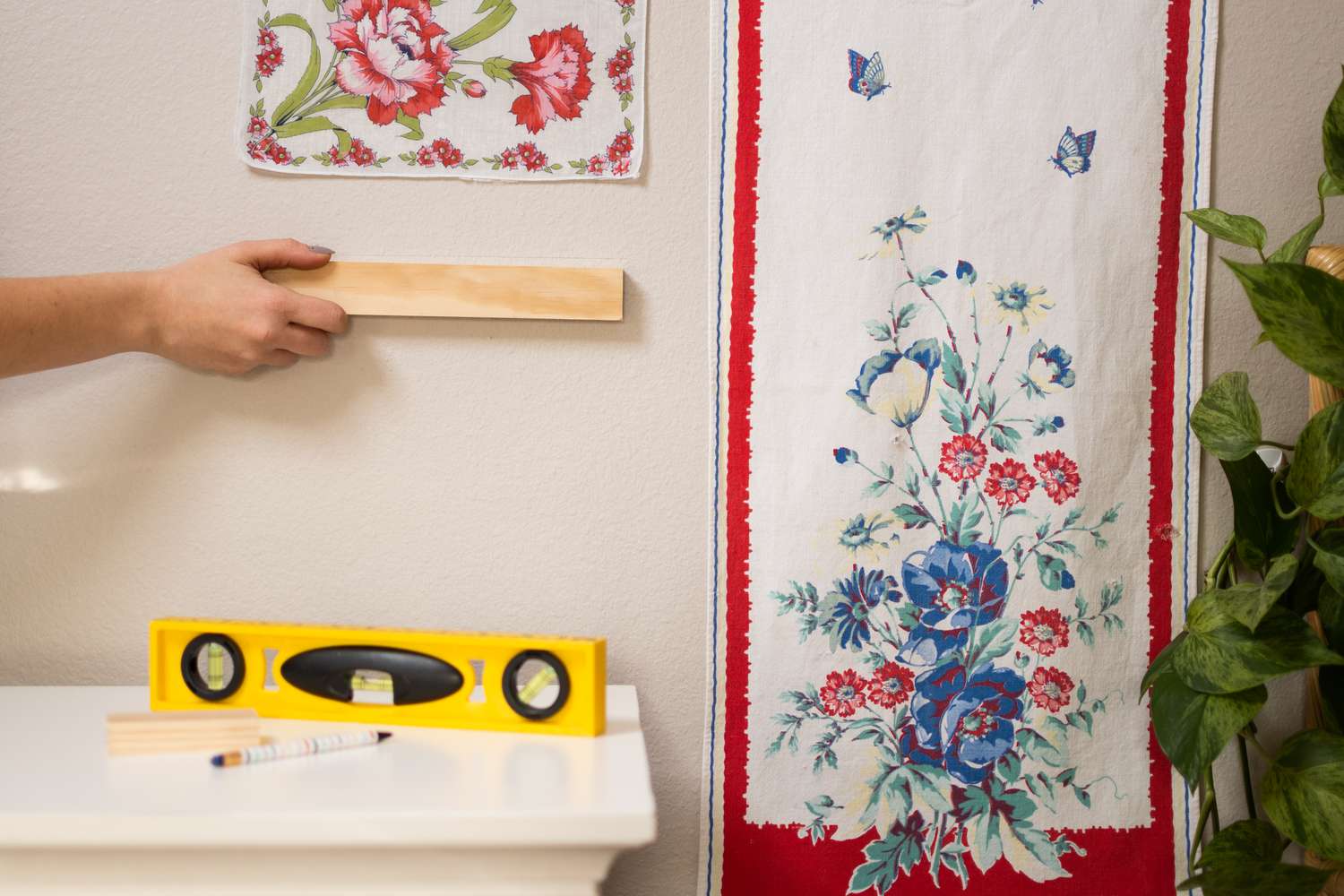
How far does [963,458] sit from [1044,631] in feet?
0.73

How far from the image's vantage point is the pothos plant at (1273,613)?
793 mm

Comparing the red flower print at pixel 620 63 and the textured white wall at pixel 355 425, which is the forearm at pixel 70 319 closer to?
the textured white wall at pixel 355 425

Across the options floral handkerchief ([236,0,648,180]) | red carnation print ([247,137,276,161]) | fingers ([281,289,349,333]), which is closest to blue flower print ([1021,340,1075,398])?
floral handkerchief ([236,0,648,180])

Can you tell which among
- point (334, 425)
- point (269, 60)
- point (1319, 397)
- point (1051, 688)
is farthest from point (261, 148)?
point (1319, 397)

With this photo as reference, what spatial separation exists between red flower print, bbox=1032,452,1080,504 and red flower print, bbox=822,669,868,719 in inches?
12.5

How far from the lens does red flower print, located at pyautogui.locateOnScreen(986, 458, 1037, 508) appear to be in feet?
3.43

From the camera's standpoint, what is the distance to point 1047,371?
105cm

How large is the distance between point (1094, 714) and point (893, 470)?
1.22 ft

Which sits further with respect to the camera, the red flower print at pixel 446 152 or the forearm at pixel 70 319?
the red flower print at pixel 446 152

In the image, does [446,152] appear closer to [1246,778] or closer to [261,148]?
[261,148]

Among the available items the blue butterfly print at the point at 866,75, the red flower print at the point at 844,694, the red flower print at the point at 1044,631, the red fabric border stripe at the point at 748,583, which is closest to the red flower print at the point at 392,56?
the red fabric border stripe at the point at 748,583

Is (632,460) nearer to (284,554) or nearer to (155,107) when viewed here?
(284,554)

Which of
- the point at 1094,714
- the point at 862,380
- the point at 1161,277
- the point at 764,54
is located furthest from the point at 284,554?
the point at 1161,277

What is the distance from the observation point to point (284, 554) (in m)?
1.03
